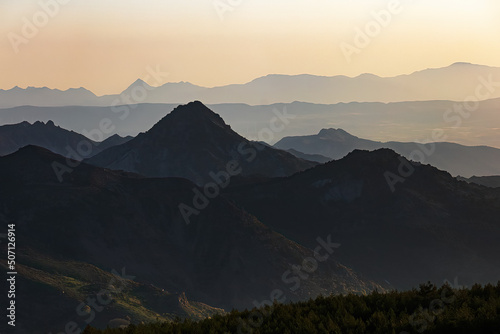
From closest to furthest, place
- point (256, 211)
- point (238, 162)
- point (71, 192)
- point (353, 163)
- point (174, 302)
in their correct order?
1. point (174, 302)
2. point (71, 192)
3. point (256, 211)
4. point (353, 163)
5. point (238, 162)

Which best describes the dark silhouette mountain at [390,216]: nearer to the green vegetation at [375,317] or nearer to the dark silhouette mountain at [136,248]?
the dark silhouette mountain at [136,248]

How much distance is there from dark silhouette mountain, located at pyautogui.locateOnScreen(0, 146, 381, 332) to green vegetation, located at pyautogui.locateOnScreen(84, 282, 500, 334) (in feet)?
155

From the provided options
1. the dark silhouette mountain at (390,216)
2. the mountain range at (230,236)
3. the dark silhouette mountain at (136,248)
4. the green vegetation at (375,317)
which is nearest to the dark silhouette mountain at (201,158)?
the mountain range at (230,236)

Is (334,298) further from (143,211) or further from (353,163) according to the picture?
(353,163)

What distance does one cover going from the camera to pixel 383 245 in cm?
11619

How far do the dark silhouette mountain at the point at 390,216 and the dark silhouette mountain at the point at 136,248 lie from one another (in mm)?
11413

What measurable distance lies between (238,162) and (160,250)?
287ft

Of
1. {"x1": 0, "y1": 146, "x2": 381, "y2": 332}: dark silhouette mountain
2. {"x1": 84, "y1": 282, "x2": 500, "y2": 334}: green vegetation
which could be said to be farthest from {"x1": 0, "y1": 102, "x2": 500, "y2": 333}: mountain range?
{"x1": 84, "y1": 282, "x2": 500, "y2": 334}: green vegetation

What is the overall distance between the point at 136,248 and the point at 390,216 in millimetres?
52305

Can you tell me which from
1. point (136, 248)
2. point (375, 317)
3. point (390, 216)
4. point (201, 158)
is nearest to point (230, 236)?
point (136, 248)

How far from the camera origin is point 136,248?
344ft

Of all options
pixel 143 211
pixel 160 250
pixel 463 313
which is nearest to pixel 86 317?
pixel 160 250

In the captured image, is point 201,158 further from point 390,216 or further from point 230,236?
point 230,236

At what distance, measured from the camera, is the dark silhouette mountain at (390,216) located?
4296 inches
